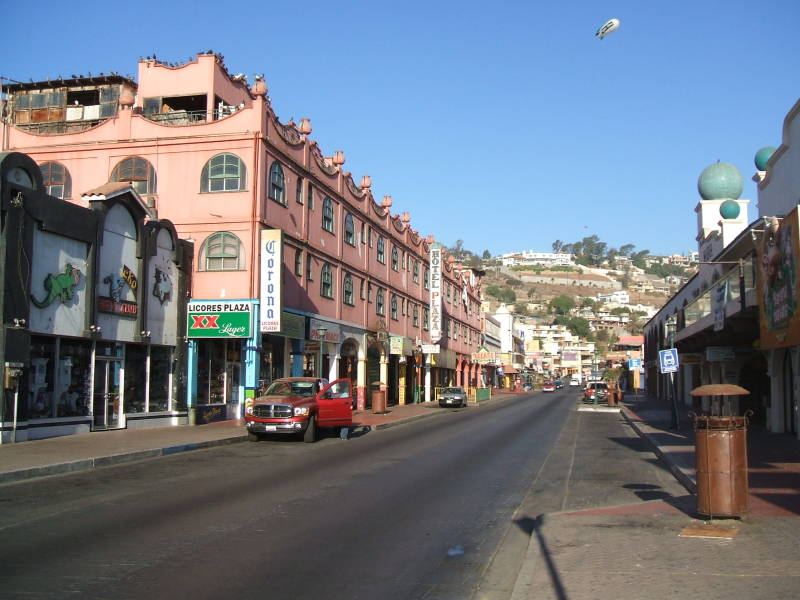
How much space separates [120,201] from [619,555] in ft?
64.5

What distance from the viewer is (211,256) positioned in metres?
28.3

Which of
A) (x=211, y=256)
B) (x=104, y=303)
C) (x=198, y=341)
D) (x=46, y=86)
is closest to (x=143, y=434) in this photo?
(x=104, y=303)

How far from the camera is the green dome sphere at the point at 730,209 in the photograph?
38.2 meters

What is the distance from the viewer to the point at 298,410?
71.6ft

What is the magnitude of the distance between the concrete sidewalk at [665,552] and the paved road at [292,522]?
44 cm

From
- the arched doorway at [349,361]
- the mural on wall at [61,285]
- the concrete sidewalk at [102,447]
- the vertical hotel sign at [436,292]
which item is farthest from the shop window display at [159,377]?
the vertical hotel sign at [436,292]

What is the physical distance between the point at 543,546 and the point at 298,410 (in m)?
13.9

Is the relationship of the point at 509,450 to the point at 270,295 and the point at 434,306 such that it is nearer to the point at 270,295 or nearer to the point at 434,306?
the point at 270,295

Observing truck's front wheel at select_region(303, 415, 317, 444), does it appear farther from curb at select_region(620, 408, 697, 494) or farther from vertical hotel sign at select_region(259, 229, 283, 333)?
curb at select_region(620, 408, 697, 494)

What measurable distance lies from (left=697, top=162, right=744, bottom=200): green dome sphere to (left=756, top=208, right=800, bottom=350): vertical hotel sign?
22.9 metres

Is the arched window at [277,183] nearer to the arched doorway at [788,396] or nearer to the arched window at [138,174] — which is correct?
the arched window at [138,174]

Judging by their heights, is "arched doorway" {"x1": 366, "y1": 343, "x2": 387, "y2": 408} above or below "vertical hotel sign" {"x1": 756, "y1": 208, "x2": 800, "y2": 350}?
below

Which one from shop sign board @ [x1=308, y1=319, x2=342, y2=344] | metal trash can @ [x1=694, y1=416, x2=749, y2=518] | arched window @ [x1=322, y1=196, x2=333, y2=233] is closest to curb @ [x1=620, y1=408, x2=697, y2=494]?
metal trash can @ [x1=694, y1=416, x2=749, y2=518]

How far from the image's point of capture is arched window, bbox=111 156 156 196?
1158 inches
